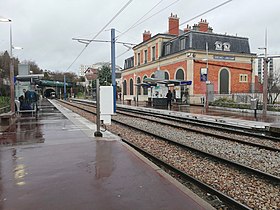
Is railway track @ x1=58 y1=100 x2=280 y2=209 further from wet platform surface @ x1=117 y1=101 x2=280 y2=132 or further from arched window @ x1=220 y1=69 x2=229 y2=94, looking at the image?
arched window @ x1=220 y1=69 x2=229 y2=94

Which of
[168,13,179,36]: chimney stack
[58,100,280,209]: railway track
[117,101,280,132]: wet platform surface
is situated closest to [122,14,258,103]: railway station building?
[168,13,179,36]: chimney stack

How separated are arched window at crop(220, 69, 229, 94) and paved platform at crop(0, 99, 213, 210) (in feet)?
107

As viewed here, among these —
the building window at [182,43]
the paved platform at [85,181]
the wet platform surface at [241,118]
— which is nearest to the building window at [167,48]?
the building window at [182,43]

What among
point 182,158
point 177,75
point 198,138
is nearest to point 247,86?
point 177,75

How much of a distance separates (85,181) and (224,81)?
117 ft

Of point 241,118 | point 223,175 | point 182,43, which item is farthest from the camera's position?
point 182,43

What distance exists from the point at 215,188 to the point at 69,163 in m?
2.99

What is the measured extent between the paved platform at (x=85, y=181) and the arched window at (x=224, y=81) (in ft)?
107

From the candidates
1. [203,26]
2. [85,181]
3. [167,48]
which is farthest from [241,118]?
[203,26]

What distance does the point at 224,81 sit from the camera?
3709 cm

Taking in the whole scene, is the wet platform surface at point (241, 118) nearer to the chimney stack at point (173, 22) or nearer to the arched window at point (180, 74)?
the arched window at point (180, 74)

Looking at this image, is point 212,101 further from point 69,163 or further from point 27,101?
point 69,163

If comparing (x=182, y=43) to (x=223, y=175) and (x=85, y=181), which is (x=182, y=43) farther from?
(x=85, y=181)

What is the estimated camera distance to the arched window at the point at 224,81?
36.7 metres
